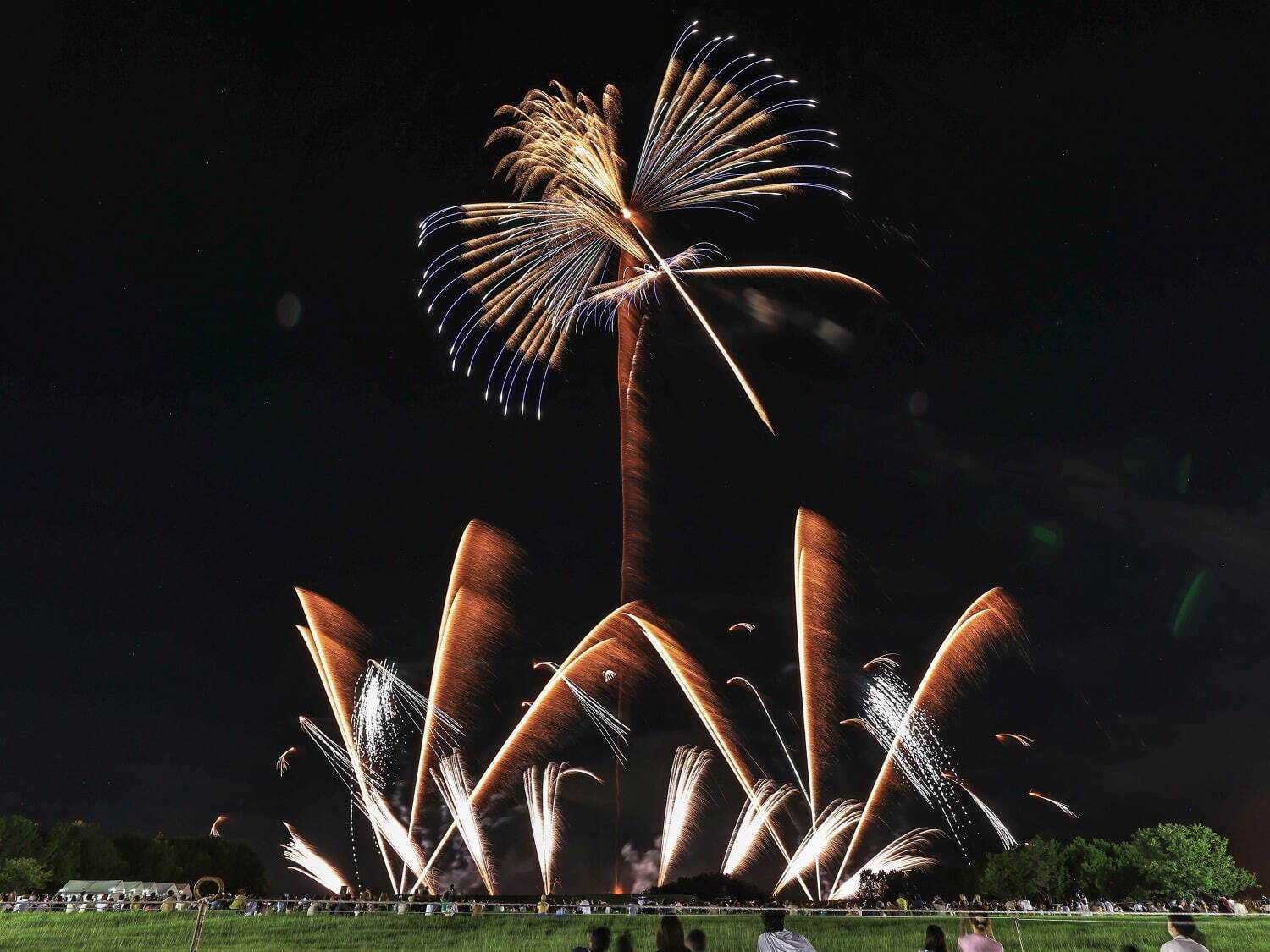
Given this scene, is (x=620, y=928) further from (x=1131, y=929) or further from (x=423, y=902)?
(x=1131, y=929)

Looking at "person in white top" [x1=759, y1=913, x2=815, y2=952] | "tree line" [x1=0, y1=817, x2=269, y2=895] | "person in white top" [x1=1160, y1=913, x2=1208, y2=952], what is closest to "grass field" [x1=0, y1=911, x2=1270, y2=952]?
"person in white top" [x1=1160, y1=913, x2=1208, y2=952]

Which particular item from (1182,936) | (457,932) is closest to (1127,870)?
(457,932)

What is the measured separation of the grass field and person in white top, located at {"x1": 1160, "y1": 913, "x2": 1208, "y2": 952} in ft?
36.0

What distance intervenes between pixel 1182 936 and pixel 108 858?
107 metres

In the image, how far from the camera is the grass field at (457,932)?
23.9 meters

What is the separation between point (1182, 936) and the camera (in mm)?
10695

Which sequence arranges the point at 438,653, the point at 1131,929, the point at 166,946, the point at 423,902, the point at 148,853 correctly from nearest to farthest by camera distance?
the point at 1131,929 < the point at 166,946 < the point at 423,902 < the point at 438,653 < the point at 148,853

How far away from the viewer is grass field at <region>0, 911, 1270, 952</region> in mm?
23922

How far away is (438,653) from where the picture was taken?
133ft

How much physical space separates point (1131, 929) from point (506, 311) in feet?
94.3

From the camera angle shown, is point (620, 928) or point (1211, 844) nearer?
point (620, 928)

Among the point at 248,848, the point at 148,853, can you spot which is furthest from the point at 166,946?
the point at 248,848

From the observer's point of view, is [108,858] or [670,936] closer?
[670,936]

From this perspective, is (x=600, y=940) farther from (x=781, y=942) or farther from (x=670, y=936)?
(x=781, y=942)
